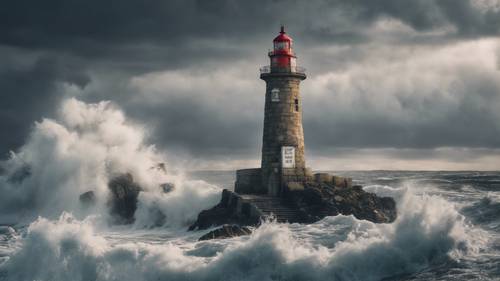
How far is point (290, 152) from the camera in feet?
99.9

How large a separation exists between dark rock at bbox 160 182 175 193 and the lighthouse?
17.1 ft

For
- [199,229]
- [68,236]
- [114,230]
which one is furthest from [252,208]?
[68,236]

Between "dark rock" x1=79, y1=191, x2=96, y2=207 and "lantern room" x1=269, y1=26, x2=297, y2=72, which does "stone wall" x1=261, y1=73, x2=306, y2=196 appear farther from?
"dark rock" x1=79, y1=191, x2=96, y2=207

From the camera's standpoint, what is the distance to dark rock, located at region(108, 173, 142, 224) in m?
32.7

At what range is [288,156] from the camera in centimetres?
3039

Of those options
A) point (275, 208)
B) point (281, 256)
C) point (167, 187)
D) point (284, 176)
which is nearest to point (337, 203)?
point (275, 208)

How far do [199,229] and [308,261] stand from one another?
41.2ft

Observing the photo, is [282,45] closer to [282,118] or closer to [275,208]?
[282,118]

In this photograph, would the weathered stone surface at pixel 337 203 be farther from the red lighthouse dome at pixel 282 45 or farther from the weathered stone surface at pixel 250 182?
the red lighthouse dome at pixel 282 45

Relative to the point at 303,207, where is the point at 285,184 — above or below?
above

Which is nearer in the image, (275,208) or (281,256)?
(281,256)

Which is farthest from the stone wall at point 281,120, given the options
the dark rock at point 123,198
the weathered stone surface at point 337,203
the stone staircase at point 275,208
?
the dark rock at point 123,198

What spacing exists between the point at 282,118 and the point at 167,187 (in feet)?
23.7

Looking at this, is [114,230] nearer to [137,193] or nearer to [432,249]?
[137,193]
